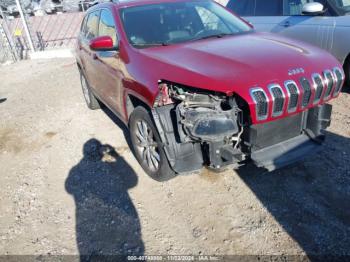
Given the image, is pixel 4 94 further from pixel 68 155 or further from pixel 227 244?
pixel 227 244

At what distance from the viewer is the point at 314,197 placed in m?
3.07

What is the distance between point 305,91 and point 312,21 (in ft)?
11.2

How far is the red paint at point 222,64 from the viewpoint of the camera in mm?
2537

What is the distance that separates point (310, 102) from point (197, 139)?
1.03 m

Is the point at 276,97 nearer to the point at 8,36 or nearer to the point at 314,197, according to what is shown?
the point at 314,197

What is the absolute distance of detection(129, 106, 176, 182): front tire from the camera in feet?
10.4

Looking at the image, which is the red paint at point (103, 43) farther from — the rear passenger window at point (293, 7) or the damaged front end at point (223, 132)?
the rear passenger window at point (293, 7)

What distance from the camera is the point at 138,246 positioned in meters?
2.73


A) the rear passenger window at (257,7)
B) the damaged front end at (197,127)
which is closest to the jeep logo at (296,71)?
the damaged front end at (197,127)

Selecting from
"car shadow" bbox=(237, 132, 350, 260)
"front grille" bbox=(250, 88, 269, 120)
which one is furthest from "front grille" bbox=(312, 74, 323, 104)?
"car shadow" bbox=(237, 132, 350, 260)

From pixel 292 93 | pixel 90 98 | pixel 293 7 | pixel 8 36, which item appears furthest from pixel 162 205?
pixel 8 36

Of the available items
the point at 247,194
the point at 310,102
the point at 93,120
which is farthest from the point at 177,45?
the point at 93,120

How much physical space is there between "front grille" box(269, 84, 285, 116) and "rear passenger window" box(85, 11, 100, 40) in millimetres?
3033

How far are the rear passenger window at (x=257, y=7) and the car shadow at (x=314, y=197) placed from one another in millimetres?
3232
